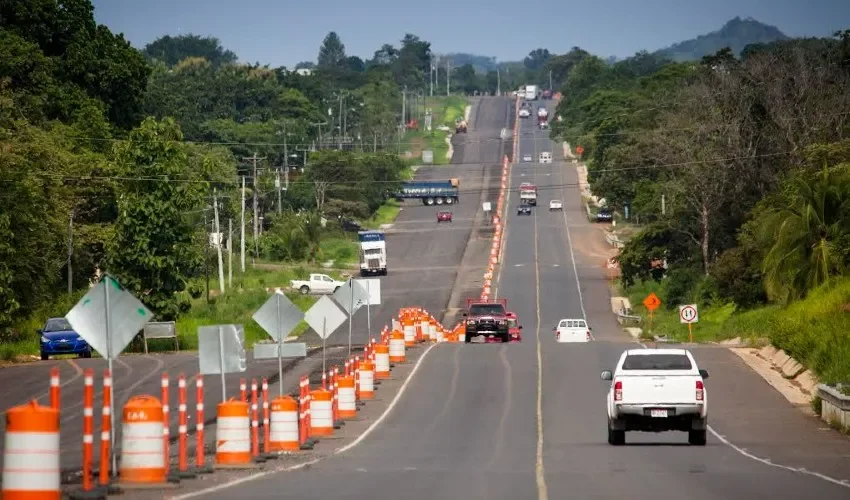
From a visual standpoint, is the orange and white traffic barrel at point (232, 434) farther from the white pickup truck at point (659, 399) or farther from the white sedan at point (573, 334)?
the white sedan at point (573, 334)

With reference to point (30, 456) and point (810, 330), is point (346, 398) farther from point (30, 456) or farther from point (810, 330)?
point (30, 456)

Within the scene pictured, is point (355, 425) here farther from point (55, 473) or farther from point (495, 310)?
point (495, 310)

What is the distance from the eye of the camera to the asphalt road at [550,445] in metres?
20.0

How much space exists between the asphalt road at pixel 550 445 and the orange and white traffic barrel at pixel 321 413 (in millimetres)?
934

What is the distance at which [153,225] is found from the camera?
224 feet

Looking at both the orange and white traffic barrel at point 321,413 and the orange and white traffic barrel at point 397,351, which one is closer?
the orange and white traffic barrel at point 321,413

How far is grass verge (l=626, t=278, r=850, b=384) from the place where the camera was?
3938 centimetres

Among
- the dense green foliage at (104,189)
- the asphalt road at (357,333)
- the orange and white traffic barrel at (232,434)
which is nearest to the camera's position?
the orange and white traffic barrel at (232,434)

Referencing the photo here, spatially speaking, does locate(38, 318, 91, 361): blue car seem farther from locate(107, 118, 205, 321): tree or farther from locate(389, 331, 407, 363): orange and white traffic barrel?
locate(107, 118, 205, 321): tree

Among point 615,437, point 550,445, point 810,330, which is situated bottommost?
point 810,330

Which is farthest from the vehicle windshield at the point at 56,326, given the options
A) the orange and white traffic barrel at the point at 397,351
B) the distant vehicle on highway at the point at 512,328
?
the distant vehicle on highway at the point at 512,328

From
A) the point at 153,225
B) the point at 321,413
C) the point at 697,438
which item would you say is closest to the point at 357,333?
the point at 153,225

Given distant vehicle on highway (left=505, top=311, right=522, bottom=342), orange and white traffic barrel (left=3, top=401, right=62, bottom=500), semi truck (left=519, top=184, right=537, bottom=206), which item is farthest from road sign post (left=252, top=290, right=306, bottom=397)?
semi truck (left=519, top=184, right=537, bottom=206)

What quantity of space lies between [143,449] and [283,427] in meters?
7.53
